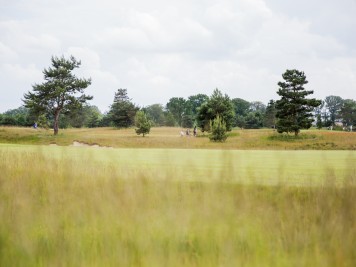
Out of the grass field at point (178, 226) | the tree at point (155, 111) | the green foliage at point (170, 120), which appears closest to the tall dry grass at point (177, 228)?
the grass field at point (178, 226)

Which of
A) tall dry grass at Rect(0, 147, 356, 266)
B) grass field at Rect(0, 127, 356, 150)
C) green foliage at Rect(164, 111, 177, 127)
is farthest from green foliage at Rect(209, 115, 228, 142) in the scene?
green foliage at Rect(164, 111, 177, 127)

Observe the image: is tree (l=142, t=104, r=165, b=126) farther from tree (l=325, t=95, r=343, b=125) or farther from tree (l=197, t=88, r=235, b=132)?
tree (l=197, t=88, r=235, b=132)

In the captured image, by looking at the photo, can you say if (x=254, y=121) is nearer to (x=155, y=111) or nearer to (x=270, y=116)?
(x=270, y=116)

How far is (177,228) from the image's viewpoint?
14.7 feet

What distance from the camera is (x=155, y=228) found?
A: 449 centimetres

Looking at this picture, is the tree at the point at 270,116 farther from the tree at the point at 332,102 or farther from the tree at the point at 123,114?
the tree at the point at 332,102

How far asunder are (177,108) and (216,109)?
2076 inches

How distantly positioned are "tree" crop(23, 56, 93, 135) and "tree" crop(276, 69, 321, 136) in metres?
26.3

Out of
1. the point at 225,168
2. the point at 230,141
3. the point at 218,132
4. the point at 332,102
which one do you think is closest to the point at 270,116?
the point at 230,141

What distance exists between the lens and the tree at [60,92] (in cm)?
5269

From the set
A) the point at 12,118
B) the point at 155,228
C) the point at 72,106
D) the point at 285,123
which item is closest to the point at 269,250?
the point at 155,228

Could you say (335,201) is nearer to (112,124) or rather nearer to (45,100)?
(45,100)

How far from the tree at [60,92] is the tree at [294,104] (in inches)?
1036

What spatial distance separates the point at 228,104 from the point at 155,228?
53.4m
